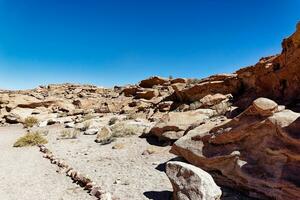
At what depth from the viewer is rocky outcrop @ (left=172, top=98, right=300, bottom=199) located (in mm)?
7340

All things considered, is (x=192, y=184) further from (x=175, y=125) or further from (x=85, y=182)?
(x=175, y=125)

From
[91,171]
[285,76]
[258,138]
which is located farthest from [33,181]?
[285,76]

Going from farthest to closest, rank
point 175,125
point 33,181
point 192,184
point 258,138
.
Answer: point 175,125 < point 33,181 < point 258,138 < point 192,184

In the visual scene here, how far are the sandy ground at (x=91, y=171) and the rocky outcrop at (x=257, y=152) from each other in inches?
63.4

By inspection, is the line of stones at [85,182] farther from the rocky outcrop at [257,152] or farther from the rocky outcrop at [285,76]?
the rocky outcrop at [285,76]

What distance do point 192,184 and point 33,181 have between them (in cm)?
Answer: 616

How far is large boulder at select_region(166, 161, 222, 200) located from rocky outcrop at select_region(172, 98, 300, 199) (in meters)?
1.58

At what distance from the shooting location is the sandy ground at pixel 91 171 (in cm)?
879

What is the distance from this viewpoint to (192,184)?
675cm

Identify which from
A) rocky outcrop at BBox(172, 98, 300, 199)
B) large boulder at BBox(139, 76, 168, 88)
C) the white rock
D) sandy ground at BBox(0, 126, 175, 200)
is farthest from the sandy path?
large boulder at BBox(139, 76, 168, 88)

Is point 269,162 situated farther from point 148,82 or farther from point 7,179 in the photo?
point 148,82

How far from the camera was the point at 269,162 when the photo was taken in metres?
7.76

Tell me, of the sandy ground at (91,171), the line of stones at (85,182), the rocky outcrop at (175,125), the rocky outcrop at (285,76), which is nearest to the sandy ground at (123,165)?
the sandy ground at (91,171)

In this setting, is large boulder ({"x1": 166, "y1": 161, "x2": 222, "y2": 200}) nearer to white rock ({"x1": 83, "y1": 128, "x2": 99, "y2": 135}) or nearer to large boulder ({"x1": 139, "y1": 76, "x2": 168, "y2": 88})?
white rock ({"x1": 83, "y1": 128, "x2": 99, "y2": 135})
